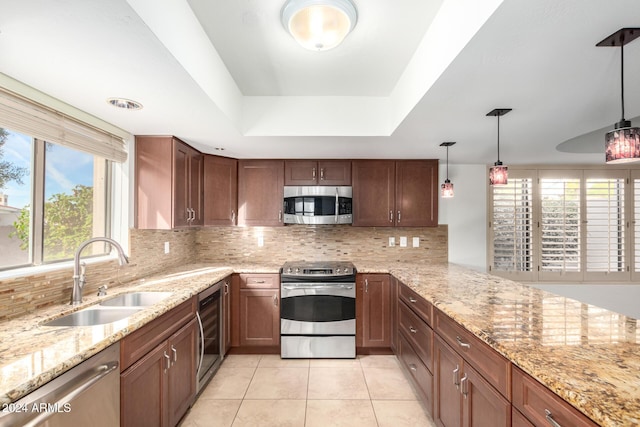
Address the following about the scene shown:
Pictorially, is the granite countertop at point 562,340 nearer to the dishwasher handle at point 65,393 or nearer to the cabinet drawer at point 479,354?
the cabinet drawer at point 479,354

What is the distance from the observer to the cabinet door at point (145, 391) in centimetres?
139

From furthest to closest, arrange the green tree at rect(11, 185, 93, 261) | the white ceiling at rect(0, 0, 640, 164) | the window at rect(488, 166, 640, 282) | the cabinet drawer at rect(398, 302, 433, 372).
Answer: the window at rect(488, 166, 640, 282) < the cabinet drawer at rect(398, 302, 433, 372) < the green tree at rect(11, 185, 93, 261) < the white ceiling at rect(0, 0, 640, 164)

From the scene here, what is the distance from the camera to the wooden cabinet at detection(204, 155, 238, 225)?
3174 millimetres

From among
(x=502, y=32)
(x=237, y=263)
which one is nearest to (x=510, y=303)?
(x=502, y=32)

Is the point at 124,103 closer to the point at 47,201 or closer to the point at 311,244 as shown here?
the point at 47,201

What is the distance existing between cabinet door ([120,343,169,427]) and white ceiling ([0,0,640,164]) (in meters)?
1.44

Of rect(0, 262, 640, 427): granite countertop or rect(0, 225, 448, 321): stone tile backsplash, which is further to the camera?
rect(0, 225, 448, 321): stone tile backsplash

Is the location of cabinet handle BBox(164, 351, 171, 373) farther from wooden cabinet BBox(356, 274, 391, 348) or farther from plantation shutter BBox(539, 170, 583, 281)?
plantation shutter BBox(539, 170, 583, 281)

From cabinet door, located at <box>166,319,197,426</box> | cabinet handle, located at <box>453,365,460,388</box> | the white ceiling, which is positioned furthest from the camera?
cabinet door, located at <box>166,319,197,426</box>

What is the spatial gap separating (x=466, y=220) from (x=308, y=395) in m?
2.66

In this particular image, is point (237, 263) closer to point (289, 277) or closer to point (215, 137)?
point (289, 277)

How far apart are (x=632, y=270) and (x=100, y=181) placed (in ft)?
18.5

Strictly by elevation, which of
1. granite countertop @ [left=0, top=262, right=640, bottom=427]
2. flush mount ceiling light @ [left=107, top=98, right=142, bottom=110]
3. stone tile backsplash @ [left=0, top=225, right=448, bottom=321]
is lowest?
granite countertop @ [left=0, top=262, right=640, bottom=427]

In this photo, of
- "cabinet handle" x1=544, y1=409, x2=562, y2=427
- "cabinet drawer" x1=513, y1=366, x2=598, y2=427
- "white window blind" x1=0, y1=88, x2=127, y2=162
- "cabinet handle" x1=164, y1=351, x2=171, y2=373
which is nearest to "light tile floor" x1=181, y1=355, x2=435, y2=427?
"cabinet handle" x1=164, y1=351, x2=171, y2=373
